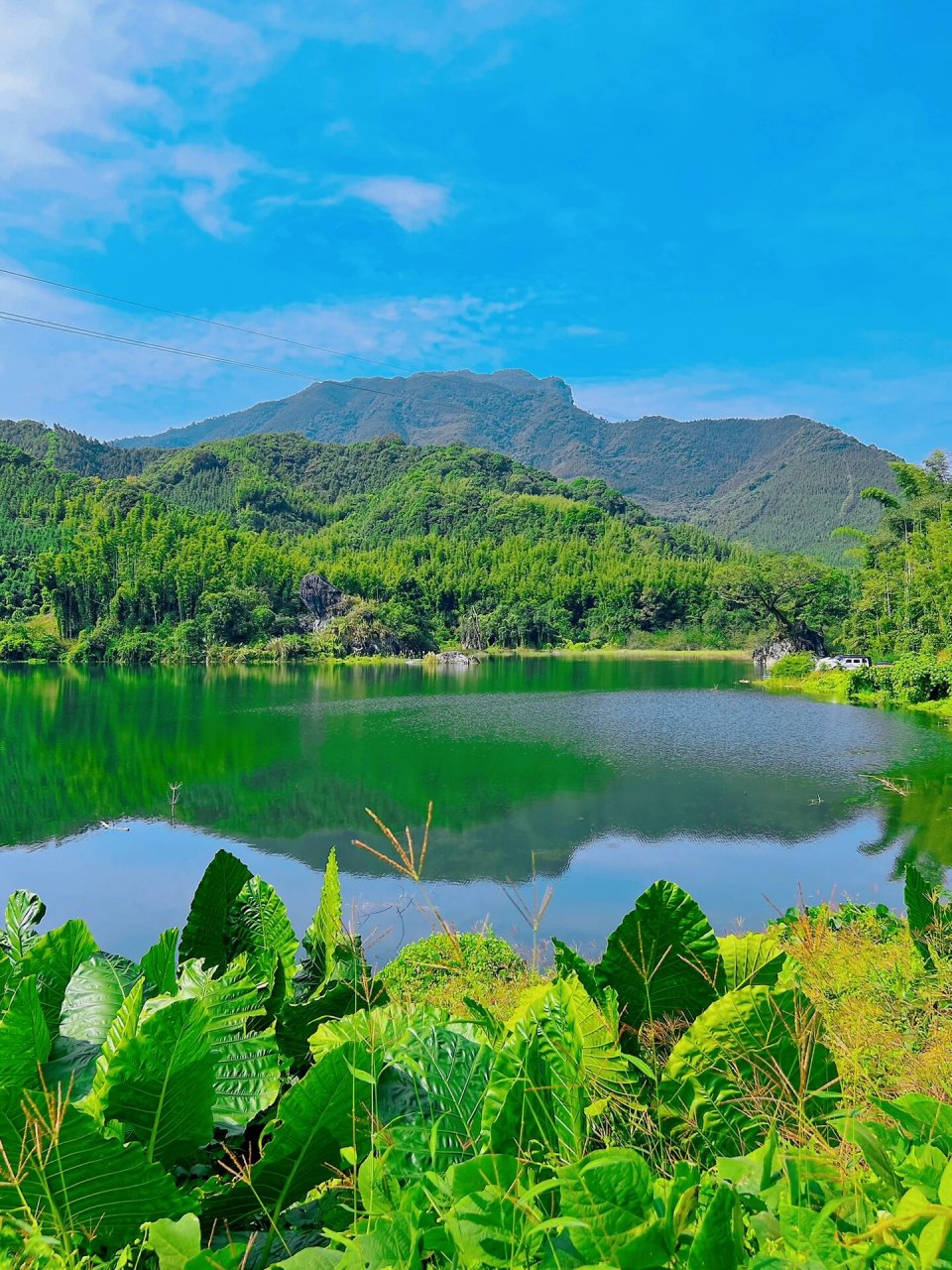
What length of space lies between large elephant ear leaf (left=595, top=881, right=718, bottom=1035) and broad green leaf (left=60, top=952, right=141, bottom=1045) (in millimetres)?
581

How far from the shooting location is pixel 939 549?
2625cm

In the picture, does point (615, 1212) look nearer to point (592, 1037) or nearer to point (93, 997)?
point (592, 1037)

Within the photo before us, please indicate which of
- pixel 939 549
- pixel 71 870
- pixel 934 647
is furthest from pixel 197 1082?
pixel 939 549

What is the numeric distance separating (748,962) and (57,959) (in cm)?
88

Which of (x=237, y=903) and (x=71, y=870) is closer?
(x=237, y=903)

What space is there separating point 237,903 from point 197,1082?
0.43 meters

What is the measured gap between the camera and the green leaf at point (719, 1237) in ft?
1.48

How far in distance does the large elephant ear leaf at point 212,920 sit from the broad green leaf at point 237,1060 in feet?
0.71

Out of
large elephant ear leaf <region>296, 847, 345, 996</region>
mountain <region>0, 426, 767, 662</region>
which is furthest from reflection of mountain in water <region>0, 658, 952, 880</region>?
mountain <region>0, 426, 767, 662</region>

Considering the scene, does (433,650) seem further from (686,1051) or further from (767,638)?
(686,1051)

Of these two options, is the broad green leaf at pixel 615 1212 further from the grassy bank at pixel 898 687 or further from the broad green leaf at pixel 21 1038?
the grassy bank at pixel 898 687

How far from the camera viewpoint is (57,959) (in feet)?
3.03

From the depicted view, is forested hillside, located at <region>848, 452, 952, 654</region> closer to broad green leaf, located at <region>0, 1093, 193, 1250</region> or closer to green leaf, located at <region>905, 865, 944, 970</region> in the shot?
green leaf, located at <region>905, 865, 944, 970</region>

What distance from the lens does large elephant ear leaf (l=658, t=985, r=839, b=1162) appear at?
820mm
